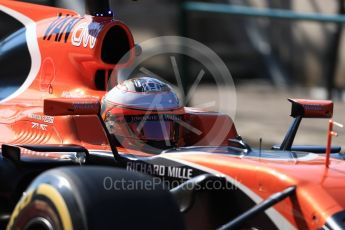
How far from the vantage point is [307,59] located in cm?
1188

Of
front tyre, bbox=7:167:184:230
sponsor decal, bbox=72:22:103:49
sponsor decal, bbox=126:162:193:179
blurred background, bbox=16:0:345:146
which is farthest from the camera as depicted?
A: blurred background, bbox=16:0:345:146

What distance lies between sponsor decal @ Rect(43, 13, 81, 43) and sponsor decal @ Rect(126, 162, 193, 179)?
1293mm

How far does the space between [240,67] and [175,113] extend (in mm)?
8533

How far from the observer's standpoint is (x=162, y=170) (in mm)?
4199

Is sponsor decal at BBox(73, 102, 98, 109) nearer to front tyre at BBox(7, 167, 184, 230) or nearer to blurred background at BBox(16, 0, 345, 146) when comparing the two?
front tyre at BBox(7, 167, 184, 230)

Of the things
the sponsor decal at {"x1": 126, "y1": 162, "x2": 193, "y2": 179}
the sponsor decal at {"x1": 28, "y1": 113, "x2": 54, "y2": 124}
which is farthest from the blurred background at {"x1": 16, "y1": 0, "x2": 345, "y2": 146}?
the sponsor decal at {"x1": 126, "y1": 162, "x2": 193, "y2": 179}

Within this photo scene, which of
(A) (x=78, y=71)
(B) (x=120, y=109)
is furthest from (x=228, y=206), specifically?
(A) (x=78, y=71)

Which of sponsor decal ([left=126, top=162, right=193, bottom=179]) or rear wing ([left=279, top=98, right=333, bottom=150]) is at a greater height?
rear wing ([left=279, top=98, right=333, bottom=150])

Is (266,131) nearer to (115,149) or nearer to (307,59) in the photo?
(307,59)

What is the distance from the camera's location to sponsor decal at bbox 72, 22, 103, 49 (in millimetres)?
5156

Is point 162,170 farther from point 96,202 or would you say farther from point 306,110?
point 306,110

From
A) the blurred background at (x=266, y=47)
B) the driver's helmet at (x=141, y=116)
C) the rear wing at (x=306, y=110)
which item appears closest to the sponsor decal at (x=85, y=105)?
the driver's helmet at (x=141, y=116)

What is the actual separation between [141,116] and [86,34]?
0.80 meters

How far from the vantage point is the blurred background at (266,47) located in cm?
948
